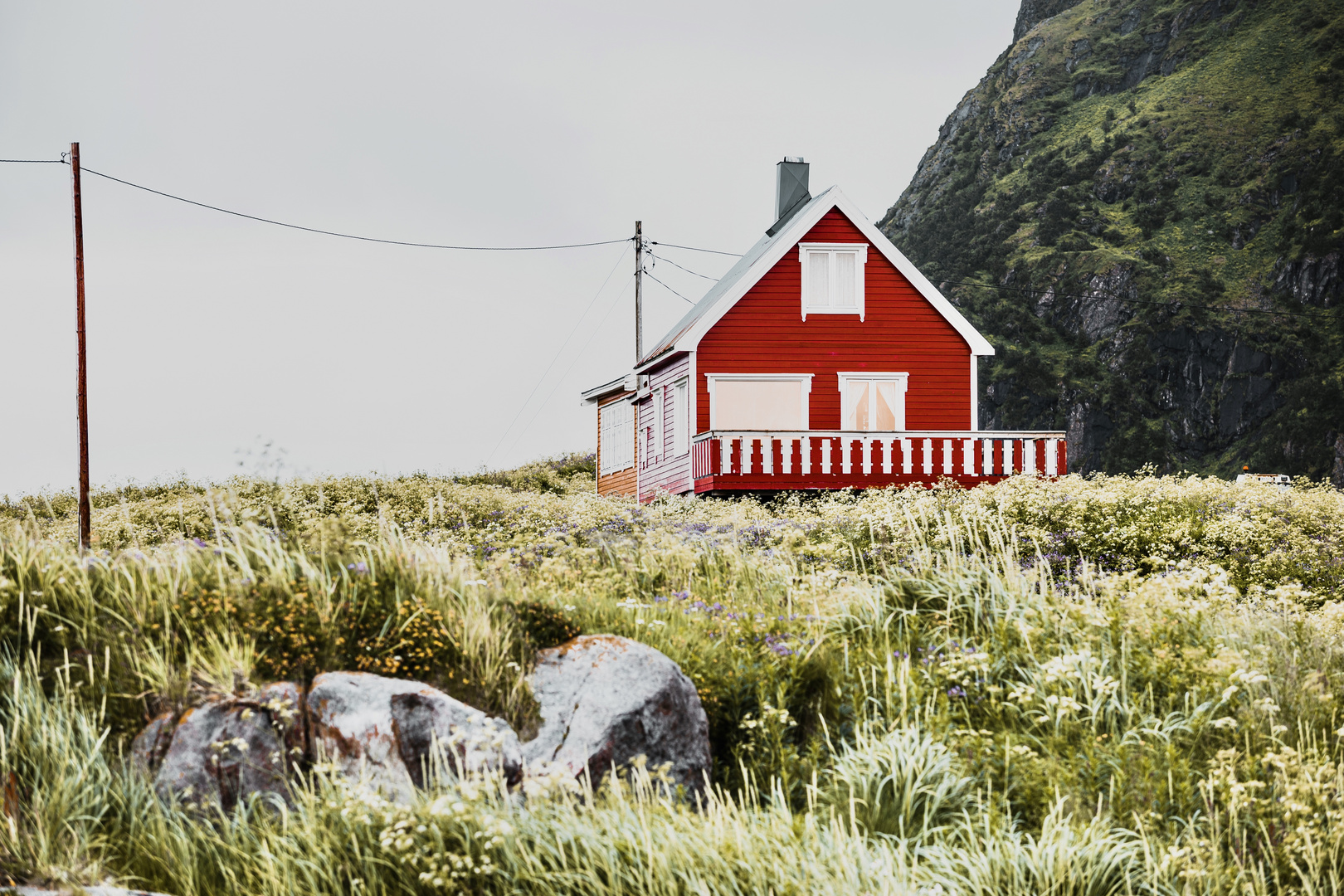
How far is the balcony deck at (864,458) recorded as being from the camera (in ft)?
69.9

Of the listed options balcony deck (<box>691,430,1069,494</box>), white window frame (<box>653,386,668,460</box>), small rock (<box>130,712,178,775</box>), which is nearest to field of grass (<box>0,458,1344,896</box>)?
small rock (<box>130,712,178,775</box>)

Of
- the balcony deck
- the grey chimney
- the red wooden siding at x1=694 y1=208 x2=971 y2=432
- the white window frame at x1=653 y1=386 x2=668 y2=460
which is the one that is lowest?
the balcony deck

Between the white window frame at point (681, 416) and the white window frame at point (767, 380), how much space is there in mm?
450

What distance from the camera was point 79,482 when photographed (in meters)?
21.3

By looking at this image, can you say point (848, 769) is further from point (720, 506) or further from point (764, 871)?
point (720, 506)

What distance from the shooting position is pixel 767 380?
24.3 m

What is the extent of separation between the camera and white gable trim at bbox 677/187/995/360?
2408 centimetres

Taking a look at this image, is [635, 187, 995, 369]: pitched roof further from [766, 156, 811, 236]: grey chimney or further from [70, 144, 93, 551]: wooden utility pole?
[70, 144, 93, 551]: wooden utility pole

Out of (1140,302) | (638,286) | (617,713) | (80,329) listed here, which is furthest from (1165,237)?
(617,713)

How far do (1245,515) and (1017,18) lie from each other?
136771 millimetres

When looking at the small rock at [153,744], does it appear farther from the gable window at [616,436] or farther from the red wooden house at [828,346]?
the gable window at [616,436]

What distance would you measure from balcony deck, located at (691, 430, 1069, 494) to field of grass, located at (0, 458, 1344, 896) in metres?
11.1

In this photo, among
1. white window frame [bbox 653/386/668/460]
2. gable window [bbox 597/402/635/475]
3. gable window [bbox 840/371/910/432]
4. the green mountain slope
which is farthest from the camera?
the green mountain slope

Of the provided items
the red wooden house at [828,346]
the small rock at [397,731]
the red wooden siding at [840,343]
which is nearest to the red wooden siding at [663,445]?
the red wooden house at [828,346]
